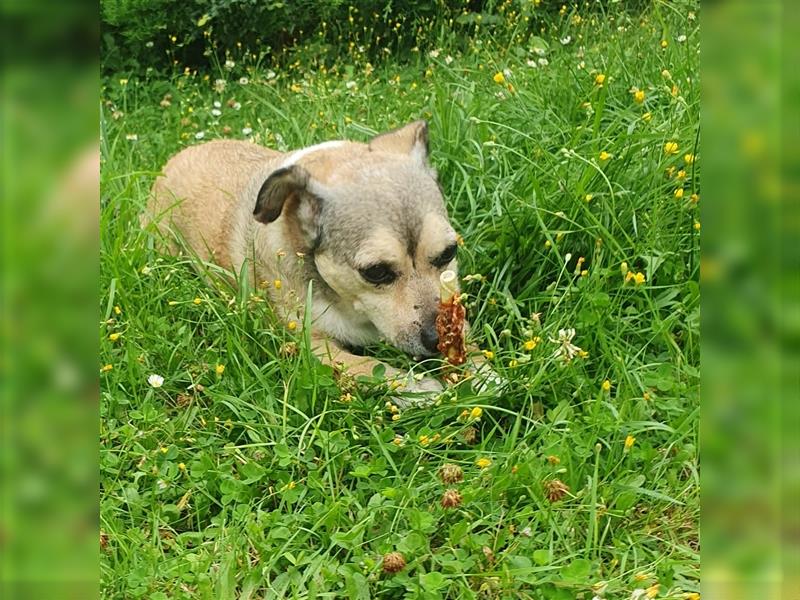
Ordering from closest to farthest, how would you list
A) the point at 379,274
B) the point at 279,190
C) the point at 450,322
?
the point at 450,322
the point at 379,274
the point at 279,190

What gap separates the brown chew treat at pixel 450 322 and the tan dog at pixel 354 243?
0.21 feet

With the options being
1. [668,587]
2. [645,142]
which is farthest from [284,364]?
[645,142]

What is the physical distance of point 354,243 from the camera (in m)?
3.83

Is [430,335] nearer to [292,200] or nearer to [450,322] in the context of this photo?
[450,322]

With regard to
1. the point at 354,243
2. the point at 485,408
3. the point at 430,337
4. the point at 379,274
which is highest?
the point at 354,243

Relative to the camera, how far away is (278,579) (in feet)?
9.29

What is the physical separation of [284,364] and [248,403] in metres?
0.25

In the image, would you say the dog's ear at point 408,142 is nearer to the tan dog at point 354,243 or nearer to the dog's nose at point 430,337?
the tan dog at point 354,243

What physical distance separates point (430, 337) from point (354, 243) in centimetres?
57

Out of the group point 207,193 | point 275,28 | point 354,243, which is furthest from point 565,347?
point 275,28

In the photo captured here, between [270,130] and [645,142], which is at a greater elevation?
[645,142]

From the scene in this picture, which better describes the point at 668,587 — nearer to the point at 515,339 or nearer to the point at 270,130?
the point at 515,339

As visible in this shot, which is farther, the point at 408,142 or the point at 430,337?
the point at 408,142
